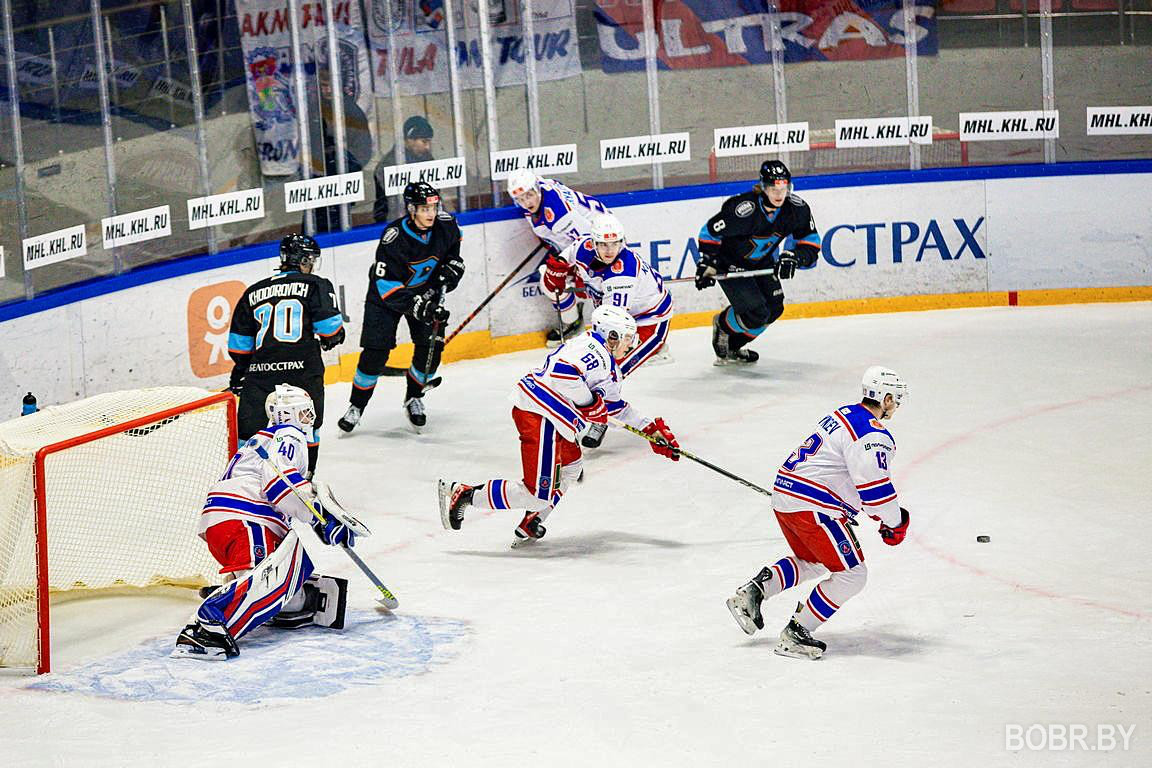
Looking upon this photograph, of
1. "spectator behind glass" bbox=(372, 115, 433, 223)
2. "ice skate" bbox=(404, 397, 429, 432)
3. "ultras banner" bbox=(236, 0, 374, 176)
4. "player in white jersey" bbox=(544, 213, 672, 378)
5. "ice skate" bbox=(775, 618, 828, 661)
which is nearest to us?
"ice skate" bbox=(775, 618, 828, 661)

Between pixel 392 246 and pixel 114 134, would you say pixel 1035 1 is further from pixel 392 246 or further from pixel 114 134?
pixel 114 134

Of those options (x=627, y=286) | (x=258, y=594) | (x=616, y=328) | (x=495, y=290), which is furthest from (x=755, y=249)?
(x=258, y=594)

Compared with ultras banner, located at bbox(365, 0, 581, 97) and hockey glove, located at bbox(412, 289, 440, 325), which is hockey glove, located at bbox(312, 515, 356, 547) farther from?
ultras banner, located at bbox(365, 0, 581, 97)

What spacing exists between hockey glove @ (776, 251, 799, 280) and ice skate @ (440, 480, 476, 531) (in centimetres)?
339

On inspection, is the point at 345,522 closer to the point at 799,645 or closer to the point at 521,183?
the point at 799,645

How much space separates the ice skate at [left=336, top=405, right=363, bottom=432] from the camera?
8383 mm

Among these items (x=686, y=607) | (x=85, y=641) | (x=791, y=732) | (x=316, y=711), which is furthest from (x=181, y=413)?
(x=791, y=732)

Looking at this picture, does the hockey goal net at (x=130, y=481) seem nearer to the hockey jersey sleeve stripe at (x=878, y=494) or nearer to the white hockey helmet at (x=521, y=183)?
the hockey jersey sleeve stripe at (x=878, y=494)

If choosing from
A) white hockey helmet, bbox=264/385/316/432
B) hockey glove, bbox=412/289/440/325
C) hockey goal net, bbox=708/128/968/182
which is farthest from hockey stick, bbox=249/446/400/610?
hockey goal net, bbox=708/128/968/182

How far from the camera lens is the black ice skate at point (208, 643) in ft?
17.3

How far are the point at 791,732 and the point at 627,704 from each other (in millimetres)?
523

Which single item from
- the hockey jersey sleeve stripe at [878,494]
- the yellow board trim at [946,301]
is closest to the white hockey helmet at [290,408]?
the hockey jersey sleeve stripe at [878,494]

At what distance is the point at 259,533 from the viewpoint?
541cm

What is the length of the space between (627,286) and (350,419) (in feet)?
5.21
